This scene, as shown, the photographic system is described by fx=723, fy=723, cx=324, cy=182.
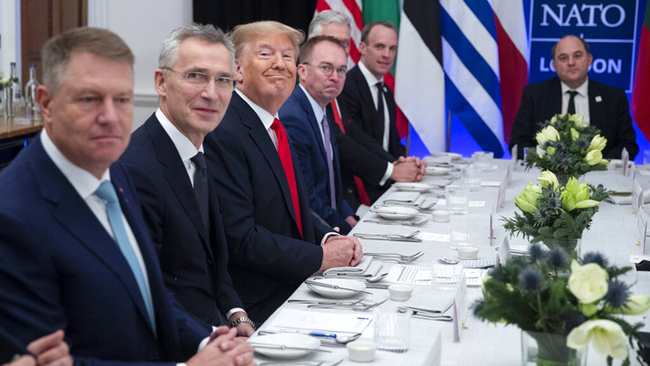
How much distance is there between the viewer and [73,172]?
1.45 meters

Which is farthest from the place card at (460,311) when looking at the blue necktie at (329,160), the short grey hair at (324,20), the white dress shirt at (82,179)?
the short grey hair at (324,20)

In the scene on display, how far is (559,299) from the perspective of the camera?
4.31 feet

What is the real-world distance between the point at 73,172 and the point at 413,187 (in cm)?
288

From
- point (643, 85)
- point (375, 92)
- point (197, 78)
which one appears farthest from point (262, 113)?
point (643, 85)

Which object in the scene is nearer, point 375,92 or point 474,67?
point 375,92

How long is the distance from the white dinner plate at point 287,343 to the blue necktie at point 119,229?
266mm

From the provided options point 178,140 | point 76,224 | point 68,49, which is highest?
point 68,49

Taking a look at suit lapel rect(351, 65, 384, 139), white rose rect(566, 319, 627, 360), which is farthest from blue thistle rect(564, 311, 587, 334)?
suit lapel rect(351, 65, 384, 139)

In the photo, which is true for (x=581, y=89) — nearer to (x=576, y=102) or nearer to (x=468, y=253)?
(x=576, y=102)

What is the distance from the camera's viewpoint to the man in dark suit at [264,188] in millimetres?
2533

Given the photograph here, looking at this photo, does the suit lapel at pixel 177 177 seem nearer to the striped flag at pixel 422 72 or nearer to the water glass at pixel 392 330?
the water glass at pixel 392 330

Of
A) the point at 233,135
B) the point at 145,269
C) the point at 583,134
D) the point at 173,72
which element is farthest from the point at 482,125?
the point at 145,269

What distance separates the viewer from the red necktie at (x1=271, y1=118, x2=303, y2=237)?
287 centimetres

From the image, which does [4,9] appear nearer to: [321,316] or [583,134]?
[583,134]
